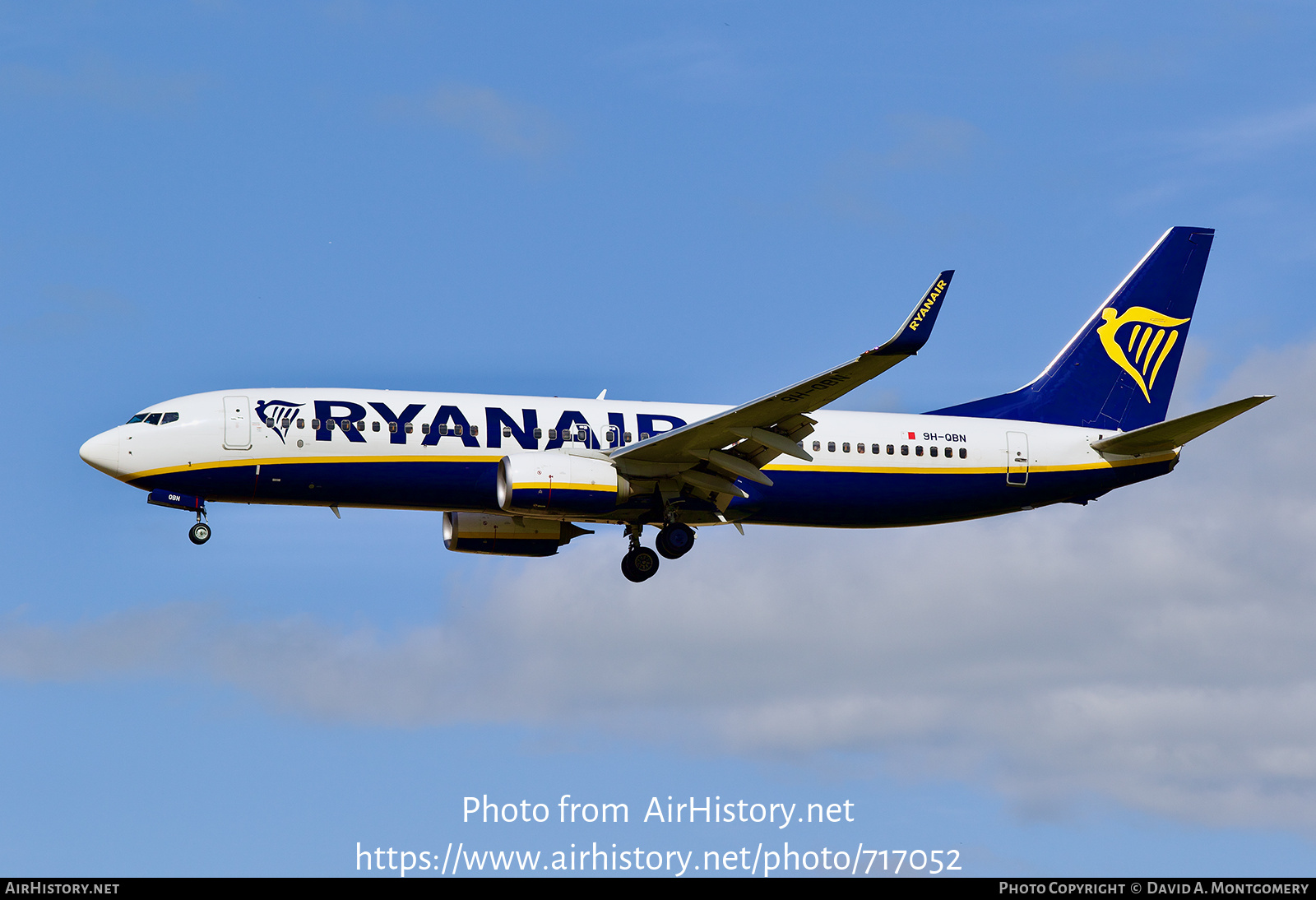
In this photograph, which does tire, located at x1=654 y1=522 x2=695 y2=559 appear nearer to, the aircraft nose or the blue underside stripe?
the blue underside stripe

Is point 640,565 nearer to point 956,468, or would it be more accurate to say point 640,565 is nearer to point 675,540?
point 675,540

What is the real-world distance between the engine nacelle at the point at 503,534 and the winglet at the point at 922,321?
44.9 feet

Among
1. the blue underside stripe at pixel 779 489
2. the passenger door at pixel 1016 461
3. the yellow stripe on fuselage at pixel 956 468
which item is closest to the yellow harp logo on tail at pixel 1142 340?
the yellow stripe on fuselage at pixel 956 468

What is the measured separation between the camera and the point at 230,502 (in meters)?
43.3

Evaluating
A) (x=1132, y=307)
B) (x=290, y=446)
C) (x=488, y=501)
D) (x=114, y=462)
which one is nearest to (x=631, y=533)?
(x=488, y=501)

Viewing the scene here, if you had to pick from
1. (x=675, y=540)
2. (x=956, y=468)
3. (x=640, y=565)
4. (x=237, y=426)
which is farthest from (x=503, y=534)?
(x=956, y=468)

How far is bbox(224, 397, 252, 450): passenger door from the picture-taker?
42312 mm

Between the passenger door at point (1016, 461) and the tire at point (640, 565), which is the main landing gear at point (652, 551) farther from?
the passenger door at point (1016, 461)

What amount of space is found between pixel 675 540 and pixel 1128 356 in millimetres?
16973

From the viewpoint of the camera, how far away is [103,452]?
139 ft

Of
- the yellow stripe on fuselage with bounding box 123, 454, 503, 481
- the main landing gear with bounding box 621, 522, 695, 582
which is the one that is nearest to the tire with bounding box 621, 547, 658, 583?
the main landing gear with bounding box 621, 522, 695, 582

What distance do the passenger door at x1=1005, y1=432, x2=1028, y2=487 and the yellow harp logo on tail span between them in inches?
241
